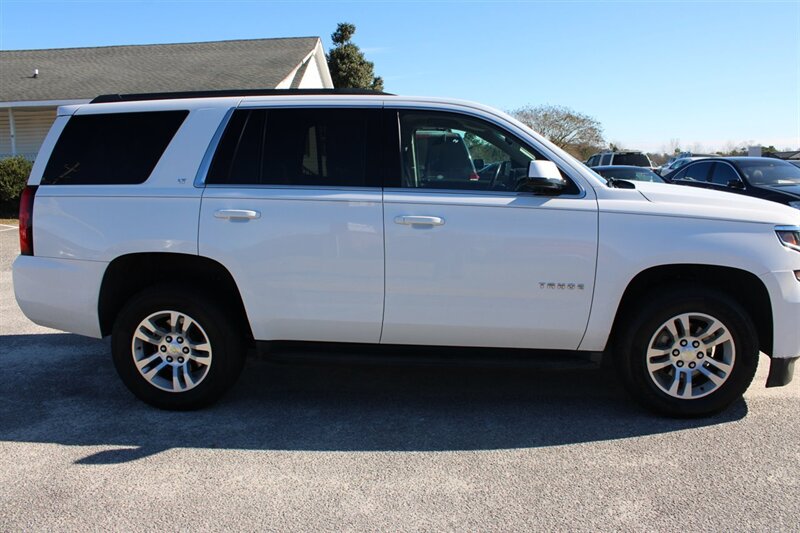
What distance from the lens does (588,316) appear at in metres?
4.01

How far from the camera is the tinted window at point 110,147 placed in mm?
4316

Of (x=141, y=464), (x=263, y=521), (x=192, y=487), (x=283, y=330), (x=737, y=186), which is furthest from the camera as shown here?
(x=737, y=186)

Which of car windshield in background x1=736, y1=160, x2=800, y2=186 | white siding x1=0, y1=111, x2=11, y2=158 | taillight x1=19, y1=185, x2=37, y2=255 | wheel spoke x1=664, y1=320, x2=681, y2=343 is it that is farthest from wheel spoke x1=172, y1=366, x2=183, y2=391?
white siding x1=0, y1=111, x2=11, y2=158

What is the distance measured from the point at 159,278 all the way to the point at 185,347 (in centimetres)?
57

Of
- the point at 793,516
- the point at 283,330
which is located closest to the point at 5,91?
the point at 283,330

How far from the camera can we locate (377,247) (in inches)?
158

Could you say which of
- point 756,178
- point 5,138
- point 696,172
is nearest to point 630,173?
point 696,172

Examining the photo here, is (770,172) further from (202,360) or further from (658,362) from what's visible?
(202,360)

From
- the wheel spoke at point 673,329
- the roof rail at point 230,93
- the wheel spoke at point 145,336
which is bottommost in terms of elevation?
the wheel spoke at point 145,336

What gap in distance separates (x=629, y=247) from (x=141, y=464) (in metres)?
3.15

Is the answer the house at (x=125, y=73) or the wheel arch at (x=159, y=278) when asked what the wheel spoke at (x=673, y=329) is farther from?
the house at (x=125, y=73)

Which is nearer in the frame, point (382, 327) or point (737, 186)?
point (382, 327)

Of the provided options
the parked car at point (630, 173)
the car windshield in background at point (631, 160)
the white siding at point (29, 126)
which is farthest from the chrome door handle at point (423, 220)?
the car windshield in background at point (631, 160)

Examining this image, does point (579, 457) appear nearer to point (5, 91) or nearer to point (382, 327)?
point (382, 327)
